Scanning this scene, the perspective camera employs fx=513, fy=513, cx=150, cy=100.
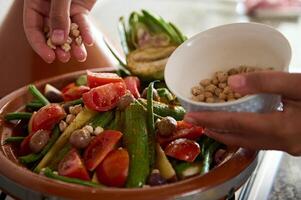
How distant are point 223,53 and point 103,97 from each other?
0.21m

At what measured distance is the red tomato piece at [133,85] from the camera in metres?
0.95

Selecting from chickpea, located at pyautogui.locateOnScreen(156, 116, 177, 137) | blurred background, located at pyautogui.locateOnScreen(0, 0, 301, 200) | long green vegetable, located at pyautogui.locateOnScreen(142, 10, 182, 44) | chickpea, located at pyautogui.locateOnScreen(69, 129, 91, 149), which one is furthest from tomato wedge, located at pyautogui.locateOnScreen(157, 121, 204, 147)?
blurred background, located at pyautogui.locateOnScreen(0, 0, 301, 200)

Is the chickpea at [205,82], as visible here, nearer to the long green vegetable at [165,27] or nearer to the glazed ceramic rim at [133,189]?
the glazed ceramic rim at [133,189]

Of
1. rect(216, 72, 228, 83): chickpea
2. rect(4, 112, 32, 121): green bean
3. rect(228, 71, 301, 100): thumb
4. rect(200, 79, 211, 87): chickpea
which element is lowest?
rect(4, 112, 32, 121): green bean

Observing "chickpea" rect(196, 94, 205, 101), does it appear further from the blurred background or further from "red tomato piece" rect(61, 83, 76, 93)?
the blurred background

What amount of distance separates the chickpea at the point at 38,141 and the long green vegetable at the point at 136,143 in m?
0.13

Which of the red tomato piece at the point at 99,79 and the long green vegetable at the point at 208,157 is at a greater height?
the red tomato piece at the point at 99,79

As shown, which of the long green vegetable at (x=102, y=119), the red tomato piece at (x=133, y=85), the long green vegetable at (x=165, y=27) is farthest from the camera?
the long green vegetable at (x=165, y=27)

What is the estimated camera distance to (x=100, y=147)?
30.5 inches

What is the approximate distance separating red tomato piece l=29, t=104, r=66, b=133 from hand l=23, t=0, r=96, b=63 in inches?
3.7

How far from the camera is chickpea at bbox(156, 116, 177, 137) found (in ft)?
2.65

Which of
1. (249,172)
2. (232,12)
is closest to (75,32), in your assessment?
(249,172)

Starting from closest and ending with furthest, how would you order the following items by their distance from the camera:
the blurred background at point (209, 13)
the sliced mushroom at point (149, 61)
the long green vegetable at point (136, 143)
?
the long green vegetable at point (136, 143)
the sliced mushroom at point (149, 61)
the blurred background at point (209, 13)

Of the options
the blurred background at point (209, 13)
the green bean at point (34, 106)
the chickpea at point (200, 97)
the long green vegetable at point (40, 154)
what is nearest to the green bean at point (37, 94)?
the green bean at point (34, 106)
